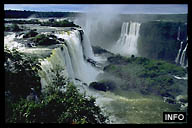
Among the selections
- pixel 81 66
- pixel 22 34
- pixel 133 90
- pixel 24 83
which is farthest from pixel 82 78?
pixel 24 83

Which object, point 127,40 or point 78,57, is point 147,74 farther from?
point 78,57

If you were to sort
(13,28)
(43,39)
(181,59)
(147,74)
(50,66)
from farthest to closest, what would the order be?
(147,74)
(181,59)
(43,39)
(13,28)
(50,66)

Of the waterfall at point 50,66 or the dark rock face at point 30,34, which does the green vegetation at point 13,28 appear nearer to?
the dark rock face at point 30,34

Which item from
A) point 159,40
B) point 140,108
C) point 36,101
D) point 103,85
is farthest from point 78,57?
point 36,101

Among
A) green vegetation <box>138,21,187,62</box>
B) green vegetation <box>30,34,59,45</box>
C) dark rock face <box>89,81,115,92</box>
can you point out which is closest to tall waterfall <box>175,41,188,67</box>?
green vegetation <box>138,21,187,62</box>
